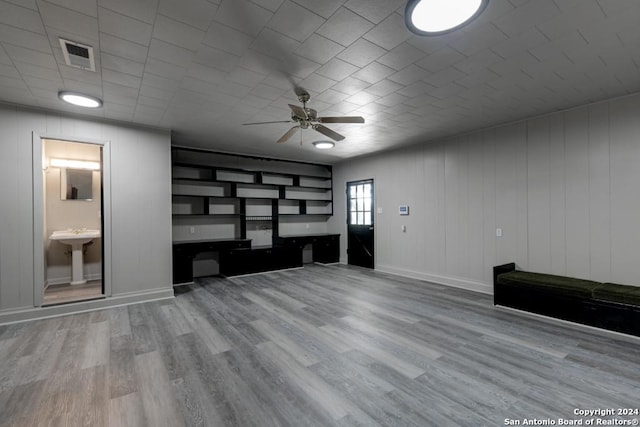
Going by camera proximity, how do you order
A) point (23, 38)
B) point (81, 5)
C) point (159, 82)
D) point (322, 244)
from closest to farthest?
point (81, 5), point (23, 38), point (159, 82), point (322, 244)

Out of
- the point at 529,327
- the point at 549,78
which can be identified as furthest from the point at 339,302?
the point at 549,78

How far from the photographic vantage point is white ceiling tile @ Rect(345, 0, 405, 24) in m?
1.85

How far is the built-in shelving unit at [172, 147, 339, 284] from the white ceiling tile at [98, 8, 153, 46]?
3758 mm

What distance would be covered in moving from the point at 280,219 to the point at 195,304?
3488 millimetres

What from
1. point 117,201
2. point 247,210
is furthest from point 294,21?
point 247,210

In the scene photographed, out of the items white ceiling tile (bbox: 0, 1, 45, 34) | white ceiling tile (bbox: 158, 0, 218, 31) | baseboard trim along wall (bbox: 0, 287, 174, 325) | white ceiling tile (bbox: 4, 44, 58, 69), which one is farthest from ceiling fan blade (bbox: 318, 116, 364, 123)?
baseboard trim along wall (bbox: 0, 287, 174, 325)

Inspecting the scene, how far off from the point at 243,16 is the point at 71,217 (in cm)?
533

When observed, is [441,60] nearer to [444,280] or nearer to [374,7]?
[374,7]

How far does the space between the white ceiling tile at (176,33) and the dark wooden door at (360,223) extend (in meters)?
5.03

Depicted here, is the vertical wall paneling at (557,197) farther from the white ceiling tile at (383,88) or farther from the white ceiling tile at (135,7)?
the white ceiling tile at (135,7)

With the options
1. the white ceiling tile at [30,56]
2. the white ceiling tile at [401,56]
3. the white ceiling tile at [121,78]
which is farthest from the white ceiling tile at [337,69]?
the white ceiling tile at [30,56]

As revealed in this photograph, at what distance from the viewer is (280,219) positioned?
7.35 metres

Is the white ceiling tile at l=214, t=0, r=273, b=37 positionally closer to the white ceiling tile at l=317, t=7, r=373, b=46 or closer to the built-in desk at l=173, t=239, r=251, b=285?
the white ceiling tile at l=317, t=7, r=373, b=46

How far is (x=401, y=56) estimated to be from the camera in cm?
249
